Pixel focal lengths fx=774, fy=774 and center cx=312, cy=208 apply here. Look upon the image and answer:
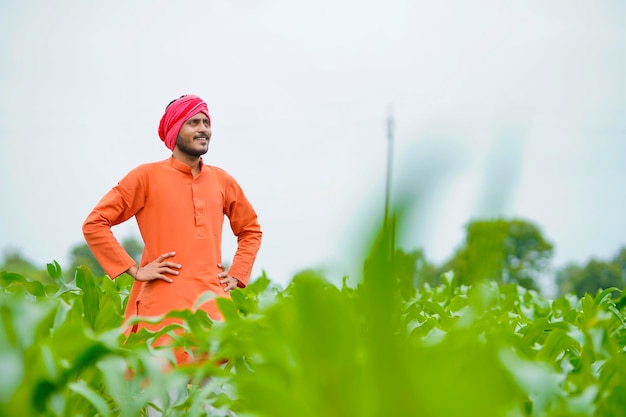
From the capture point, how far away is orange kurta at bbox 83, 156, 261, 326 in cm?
326

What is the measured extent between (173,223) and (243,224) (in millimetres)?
553

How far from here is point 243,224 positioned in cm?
384

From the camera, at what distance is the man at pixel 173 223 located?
3.25 m

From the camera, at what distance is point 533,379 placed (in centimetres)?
121

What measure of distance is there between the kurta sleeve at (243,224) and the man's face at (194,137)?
0.99 ft

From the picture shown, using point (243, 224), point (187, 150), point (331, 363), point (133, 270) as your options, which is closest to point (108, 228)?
point (133, 270)

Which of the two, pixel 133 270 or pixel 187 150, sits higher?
pixel 187 150

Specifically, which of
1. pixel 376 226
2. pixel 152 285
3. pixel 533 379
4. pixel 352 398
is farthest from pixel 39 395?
pixel 152 285

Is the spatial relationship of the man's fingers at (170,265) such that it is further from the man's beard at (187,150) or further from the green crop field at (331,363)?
the green crop field at (331,363)

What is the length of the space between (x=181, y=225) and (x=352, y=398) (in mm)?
2523

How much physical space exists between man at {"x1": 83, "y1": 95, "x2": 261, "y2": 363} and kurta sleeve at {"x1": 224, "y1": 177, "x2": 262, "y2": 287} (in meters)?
0.10

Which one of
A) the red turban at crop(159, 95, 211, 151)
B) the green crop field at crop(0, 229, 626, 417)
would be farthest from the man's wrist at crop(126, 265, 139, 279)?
the green crop field at crop(0, 229, 626, 417)

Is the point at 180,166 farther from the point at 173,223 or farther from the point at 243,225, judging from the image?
the point at 243,225

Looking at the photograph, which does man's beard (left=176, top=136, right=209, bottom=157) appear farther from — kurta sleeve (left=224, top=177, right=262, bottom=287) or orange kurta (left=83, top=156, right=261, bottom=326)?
kurta sleeve (left=224, top=177, right=262, bottom=287)
